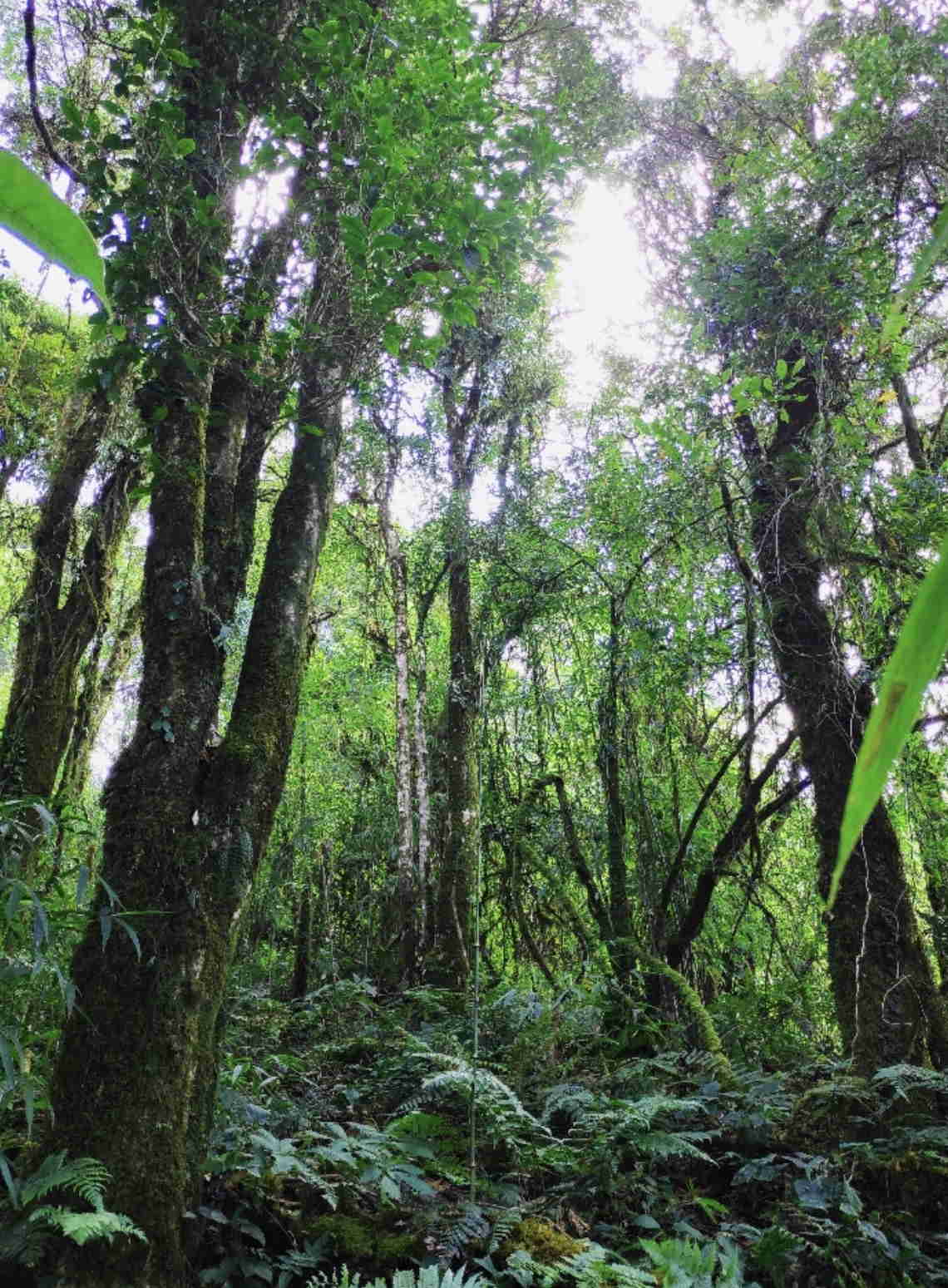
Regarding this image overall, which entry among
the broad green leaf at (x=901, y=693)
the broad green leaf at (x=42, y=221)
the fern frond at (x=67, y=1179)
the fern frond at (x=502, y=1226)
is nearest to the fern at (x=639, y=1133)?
the fern frond at (x=502, y=1226)

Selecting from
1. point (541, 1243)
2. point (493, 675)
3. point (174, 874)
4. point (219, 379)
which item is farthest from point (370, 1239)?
point (493, 675)

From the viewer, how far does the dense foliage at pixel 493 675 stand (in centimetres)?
Answer: 271

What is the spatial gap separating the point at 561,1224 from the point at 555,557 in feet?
15.5

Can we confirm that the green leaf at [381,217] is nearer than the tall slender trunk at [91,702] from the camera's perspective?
Yes

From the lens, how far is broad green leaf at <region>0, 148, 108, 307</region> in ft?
0.98

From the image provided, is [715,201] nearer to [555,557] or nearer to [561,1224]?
[555,557]

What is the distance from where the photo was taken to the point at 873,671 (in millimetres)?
Result: 4488

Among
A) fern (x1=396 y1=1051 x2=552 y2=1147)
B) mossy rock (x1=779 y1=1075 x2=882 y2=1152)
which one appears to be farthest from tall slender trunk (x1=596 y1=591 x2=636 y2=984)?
fern (x1=396 y1=1051 x2=552 y2=1147)

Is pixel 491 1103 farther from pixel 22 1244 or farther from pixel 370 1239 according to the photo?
pixel 22 1244

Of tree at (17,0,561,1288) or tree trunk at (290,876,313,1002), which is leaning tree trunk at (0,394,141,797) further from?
tree trunk at (290,876,313,1002)

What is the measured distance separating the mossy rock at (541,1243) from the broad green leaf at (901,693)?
2931mm

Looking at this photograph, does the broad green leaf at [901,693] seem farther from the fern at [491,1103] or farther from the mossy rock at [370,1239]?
the fern at [491,1103]

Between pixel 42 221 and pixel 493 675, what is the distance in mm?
7137

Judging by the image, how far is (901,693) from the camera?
10.1 inches
